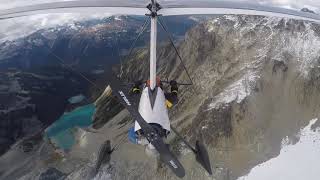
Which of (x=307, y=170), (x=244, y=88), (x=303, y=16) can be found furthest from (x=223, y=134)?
(x=303, y=16)

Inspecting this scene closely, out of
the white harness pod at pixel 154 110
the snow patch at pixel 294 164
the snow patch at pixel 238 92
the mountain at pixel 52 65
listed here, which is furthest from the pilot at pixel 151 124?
the snow patch at pixel 238 92

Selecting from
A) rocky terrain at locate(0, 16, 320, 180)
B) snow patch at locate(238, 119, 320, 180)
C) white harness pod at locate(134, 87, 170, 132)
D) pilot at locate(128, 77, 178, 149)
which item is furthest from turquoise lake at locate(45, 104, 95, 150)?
white harness pod at locate(134, 87, 170, 132)

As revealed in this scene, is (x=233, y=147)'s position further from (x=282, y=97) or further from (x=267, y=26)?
(x=267, y=26)

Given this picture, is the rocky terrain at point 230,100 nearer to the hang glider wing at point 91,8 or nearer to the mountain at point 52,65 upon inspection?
the mountain at point 52,65

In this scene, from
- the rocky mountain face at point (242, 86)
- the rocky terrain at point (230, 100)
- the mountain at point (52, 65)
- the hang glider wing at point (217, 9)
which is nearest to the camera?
the hang glider wing at point (217, 9)

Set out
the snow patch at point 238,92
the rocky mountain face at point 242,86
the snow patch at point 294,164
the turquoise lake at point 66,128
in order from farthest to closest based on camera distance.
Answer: the turquoise lake at point 66,128
the snow patch at point 238,92
the rocky mountain face at point 242,86
the snow patch at point 294,164

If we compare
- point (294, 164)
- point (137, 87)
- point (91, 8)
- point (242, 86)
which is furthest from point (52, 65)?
point (137, 87)

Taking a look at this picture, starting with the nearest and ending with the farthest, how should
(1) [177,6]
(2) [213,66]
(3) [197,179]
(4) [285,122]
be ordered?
(1) [177,6]
(3) [197,179]
(4) [285,122]
(2) [213,66]
